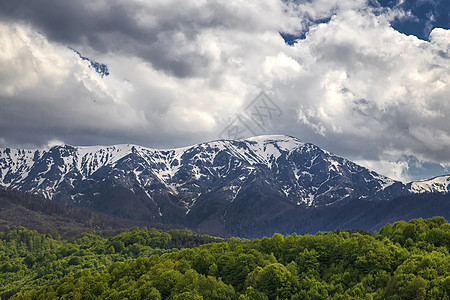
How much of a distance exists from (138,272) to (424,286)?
108781mm

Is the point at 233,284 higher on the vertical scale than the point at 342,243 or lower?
lower

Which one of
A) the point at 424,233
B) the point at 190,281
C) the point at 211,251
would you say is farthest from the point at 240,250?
the point at 424,233

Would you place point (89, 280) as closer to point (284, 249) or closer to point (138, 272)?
point (138, 272)

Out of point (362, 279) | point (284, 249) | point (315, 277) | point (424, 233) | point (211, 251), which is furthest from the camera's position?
point (211, 251)

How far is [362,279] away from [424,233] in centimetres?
4292

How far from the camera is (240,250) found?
181250 mm

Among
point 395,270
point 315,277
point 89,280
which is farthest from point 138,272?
point 395,270

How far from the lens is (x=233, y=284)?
161 meters

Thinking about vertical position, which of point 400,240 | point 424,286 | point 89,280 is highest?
point 400,240

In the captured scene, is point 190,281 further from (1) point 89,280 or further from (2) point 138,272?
(1) point 89,280

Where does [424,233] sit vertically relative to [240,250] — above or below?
above

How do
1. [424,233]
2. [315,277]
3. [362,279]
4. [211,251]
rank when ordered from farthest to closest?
[211,251], [424,233], [315,277], [362,279]

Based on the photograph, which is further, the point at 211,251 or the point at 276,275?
the point at 211,251

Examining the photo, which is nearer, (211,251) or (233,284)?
(233,284)
